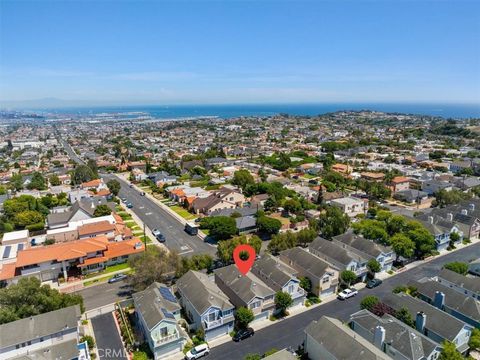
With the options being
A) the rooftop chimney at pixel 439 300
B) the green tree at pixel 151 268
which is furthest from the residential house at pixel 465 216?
the green tree at pixel 151 268

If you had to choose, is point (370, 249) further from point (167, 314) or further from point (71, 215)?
point (71, 215)

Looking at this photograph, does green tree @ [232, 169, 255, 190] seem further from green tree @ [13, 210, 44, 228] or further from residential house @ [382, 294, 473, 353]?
residential house @ [382, 294, 473, 353]

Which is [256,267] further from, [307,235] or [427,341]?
[427,341]

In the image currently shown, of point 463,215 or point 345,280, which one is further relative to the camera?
point 463,215

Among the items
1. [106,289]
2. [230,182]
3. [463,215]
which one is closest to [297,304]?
[106,289]

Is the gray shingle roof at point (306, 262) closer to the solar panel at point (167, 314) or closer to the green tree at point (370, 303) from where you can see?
the green tree at point (370, 303)
